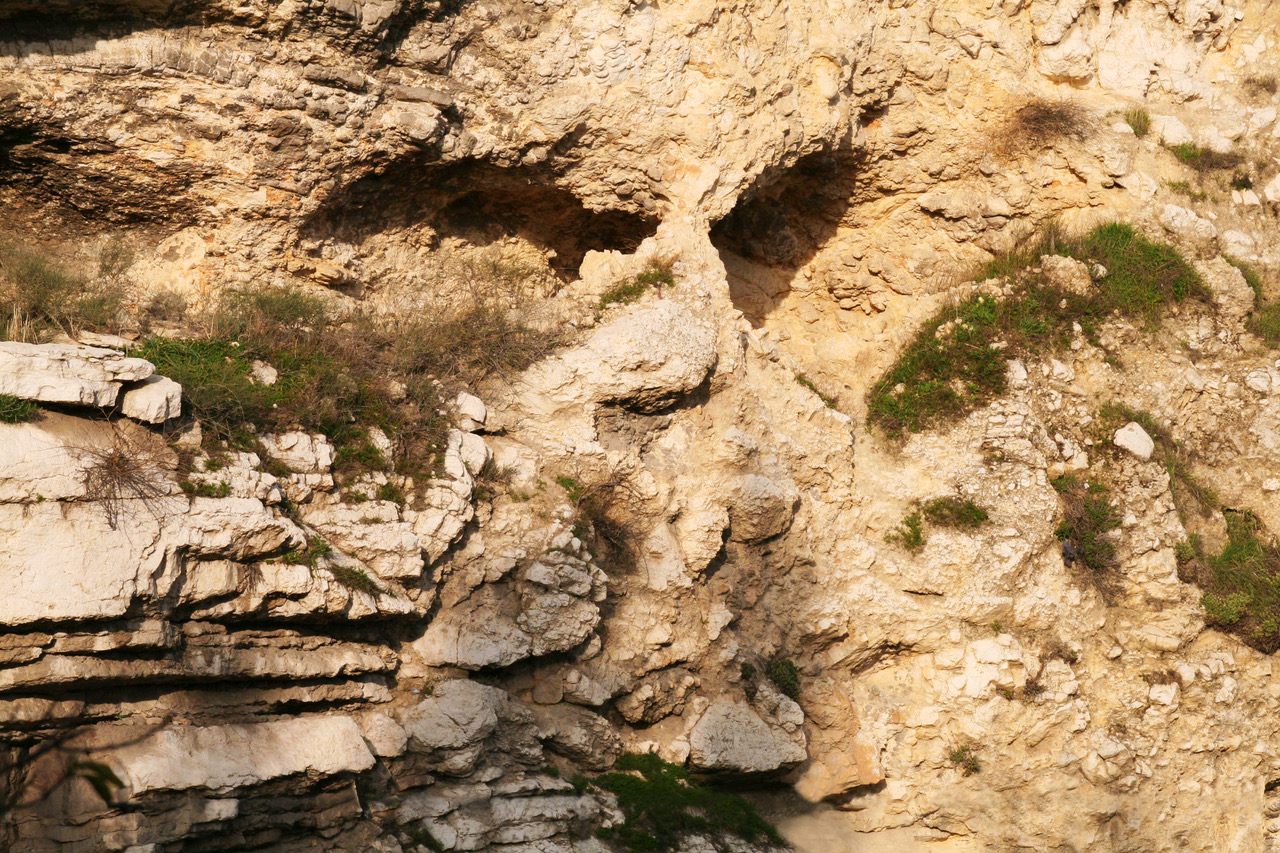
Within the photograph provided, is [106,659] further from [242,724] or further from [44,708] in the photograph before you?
[242,724]

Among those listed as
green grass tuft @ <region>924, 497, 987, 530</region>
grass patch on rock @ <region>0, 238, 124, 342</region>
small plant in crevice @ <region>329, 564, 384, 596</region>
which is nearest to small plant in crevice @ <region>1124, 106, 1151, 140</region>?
green grass tuft @ <region>924, 497, 987, 530</region>

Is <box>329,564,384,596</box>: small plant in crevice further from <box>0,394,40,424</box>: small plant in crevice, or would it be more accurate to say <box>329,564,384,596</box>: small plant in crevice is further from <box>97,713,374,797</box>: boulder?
<box>0,394,40,424</box>: small plant in crevice

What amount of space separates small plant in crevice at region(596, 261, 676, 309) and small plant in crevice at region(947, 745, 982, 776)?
423 cm

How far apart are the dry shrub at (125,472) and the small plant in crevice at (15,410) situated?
0.27m

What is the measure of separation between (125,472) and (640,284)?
424 centimetres

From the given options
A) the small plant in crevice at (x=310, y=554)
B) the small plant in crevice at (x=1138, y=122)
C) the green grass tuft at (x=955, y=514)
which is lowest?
the small plant in crevice at (x=310, y=554)

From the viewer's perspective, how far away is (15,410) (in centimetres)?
516

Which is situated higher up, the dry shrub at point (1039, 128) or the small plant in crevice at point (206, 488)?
the dry shrub at point (1039, 128)

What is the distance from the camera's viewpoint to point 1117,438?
887 cm

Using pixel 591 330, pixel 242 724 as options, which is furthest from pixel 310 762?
pixel 591 330

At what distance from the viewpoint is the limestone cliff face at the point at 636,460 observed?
A: 5.54 meters

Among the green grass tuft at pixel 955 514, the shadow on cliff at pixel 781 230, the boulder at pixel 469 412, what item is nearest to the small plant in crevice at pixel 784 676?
the green grass tuft at pixel 955 514

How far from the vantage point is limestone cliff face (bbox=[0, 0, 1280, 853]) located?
218 inches

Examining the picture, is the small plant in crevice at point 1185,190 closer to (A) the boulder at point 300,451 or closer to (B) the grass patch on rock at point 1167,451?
(B) the grass patch on rock at point 1167,451
